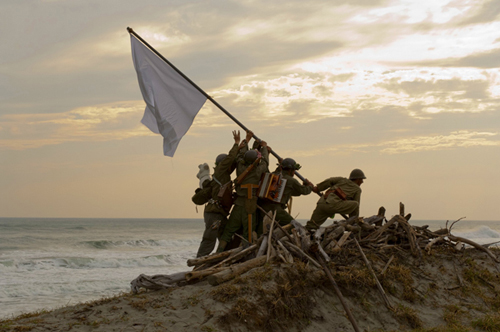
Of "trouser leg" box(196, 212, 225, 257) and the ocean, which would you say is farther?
the ocean

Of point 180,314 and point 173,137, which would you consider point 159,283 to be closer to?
point 180,314

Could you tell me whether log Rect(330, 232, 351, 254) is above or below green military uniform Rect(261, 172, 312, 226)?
below

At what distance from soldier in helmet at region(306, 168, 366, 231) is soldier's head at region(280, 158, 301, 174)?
2.10ft

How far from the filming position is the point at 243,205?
987cm

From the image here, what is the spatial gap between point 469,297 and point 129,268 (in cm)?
2159

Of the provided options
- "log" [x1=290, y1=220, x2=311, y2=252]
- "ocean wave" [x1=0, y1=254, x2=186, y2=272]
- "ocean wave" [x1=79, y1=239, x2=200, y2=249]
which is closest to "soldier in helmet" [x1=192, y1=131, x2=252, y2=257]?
→ "log" [x1=290, y1=220, x2=311, y2=252]

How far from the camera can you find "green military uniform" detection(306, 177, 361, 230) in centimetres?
995

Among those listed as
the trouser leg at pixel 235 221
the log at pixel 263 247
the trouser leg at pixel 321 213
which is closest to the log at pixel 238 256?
the log at pixel 263 247

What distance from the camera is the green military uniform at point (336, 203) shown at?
9945 millimetres

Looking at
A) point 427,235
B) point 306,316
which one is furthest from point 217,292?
point 427,235

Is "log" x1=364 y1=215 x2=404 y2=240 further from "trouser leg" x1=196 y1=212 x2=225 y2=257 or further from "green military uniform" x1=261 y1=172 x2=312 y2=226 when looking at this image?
"trouser leg" x1=196 y1=212 x2=225 y2=257

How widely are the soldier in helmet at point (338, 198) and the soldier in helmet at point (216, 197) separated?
72.5 inches

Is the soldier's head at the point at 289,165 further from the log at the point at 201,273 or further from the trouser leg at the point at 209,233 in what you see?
the log at the point at 201,273

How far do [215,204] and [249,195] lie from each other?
0.84m
